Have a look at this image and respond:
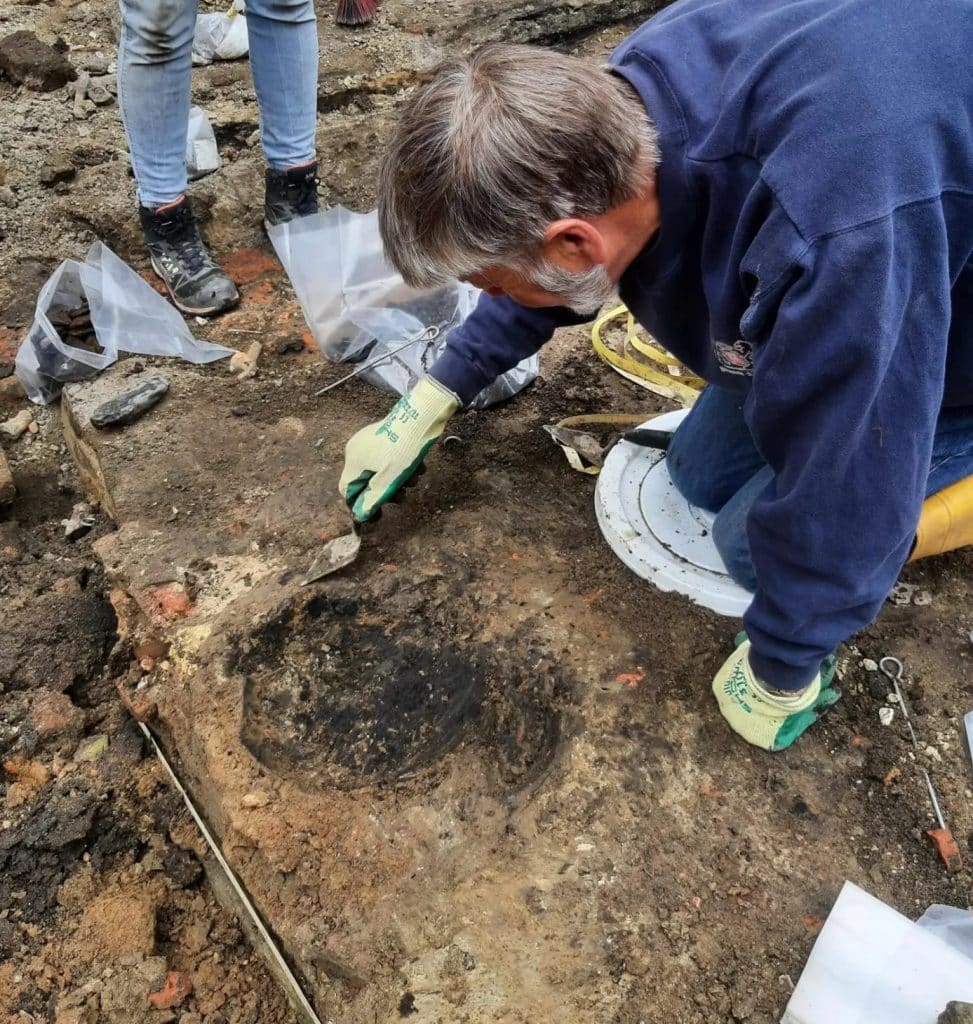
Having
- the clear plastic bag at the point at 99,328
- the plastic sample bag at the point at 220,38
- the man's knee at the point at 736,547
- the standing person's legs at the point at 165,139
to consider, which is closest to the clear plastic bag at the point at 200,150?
the standing person's legs at the point at 165,139

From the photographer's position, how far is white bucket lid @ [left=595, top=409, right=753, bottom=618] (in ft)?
6.48

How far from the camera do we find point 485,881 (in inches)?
59.1

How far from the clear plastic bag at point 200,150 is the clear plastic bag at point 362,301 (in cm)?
73

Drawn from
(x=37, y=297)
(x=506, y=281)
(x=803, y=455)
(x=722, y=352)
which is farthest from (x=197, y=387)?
(x=803, y=455)

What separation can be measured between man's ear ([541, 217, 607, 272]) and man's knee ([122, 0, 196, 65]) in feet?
5.35

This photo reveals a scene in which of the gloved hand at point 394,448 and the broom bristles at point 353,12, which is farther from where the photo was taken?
the broom bristles at point 353,12

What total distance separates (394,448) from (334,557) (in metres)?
0.30

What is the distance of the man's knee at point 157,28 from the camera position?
2.22 metres

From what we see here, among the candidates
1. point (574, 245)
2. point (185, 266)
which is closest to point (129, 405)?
point (185, 266)

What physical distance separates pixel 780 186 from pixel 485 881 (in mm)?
1212

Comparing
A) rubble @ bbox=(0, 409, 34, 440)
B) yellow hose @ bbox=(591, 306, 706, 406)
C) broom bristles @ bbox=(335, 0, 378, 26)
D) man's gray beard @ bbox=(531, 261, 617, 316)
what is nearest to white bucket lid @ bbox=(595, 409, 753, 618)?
yellow hose @ bbox=(591, 306, 706, 406)

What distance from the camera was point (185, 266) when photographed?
269 cm

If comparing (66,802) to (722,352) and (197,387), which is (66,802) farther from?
(722,352)

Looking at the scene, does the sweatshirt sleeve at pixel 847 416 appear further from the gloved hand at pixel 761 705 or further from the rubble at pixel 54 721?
the rubble at pixel 54 721
